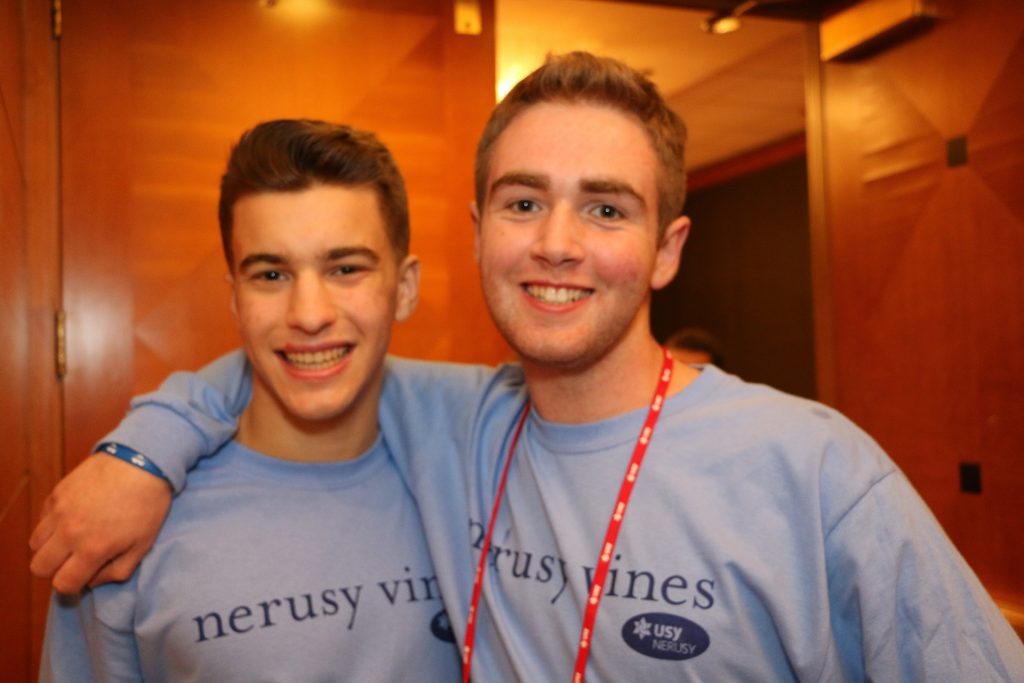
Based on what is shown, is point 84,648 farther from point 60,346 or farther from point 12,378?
point 60,346

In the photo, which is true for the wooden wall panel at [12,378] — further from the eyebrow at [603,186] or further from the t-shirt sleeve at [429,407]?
the eyebrow at [603,186]

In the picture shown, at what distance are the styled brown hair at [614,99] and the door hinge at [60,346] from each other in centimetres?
164

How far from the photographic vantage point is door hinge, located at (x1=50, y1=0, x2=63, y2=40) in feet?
8.36

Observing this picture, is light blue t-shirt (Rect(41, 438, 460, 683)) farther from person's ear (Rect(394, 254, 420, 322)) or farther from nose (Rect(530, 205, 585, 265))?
nose (Rect(530, 205, 585, 265))

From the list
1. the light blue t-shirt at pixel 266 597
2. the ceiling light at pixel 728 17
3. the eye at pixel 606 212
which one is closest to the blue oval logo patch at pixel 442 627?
the light blue t-shirt at pixel 266 597

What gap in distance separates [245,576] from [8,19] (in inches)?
48.1

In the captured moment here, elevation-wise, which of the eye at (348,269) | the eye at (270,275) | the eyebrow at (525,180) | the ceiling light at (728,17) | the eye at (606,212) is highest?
the ceiling light at (728,17)

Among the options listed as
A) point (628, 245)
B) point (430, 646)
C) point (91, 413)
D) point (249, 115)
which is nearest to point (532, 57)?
point (249, 115)

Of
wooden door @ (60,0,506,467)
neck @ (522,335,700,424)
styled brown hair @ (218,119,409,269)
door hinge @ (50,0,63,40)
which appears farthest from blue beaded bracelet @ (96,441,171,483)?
door hinge @ (50,0,63,40)

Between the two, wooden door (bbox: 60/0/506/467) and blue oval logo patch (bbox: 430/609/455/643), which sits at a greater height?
wooden door (bbox: 60/0/506/467)

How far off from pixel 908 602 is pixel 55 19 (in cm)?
269

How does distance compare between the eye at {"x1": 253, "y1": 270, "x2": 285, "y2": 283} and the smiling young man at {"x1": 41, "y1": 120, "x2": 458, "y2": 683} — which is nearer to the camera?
the smiling young man at {"x1": 41, "y1": 120, "x2": 458, "y2": 683}

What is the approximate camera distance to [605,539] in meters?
1.33

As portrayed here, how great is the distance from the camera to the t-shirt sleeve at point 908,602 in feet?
3.87
